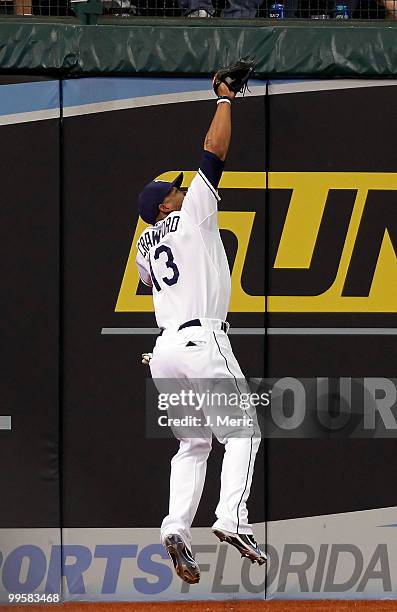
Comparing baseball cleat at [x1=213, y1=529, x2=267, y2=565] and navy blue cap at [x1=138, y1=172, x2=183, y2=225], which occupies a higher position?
navy blue cap at [x1=138, y1=172, x2=183, y2=225]

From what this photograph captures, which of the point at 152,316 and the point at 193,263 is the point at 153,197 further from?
the point at 152,316

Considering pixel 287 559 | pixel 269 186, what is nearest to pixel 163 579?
pixel 287 559

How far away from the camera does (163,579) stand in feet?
24.5

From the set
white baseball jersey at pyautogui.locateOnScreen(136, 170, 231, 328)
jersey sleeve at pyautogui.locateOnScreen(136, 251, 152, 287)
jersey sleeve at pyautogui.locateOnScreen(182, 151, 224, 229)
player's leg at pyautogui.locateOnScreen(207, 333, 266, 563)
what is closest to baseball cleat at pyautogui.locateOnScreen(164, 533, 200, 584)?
player's leg at pyautogui.locateOnScreen(207, 333, 266, 563)

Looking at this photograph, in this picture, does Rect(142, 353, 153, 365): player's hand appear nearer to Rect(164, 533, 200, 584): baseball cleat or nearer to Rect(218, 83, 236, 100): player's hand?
Rect(164, 533, 200, 584): baseball cleat

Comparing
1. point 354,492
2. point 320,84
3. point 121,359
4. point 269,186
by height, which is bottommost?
point 354,492

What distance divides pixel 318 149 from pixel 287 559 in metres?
2.42

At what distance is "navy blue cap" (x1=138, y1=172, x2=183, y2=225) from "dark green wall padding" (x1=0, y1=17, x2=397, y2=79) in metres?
0.74

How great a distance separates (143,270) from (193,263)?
64cm

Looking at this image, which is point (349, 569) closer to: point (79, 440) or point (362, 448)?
point (362, 448)

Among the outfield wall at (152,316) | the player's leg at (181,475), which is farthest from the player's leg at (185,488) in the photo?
the outfield wall at (152,316)

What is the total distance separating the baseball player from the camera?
6422 mm

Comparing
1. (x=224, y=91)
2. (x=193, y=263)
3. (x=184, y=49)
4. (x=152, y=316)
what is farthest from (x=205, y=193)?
(x=184, y=49)

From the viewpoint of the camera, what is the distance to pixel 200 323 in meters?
6.57
